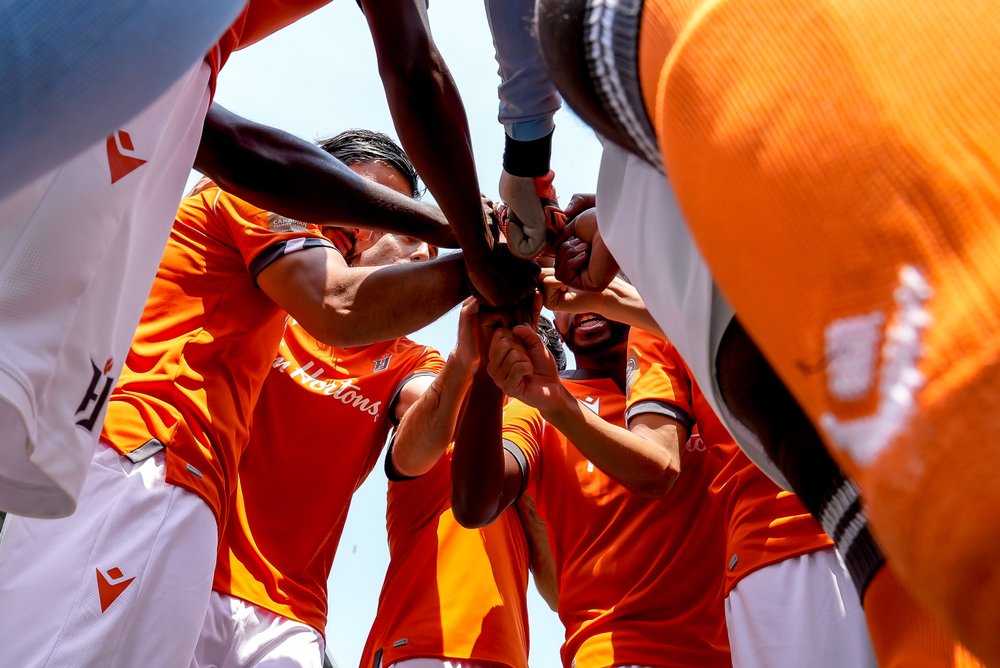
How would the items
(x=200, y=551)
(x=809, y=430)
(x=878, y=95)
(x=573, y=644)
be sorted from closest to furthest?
(x=878, y=95)
(x=809, y=430)
(x=200, y=551)
(x=573, y=644)

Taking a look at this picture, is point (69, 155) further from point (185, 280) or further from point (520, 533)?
point (520, 533)

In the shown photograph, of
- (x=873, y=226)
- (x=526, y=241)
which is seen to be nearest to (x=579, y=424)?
(x=526, y=241)

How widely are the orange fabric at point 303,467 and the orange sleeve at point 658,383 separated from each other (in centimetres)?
75

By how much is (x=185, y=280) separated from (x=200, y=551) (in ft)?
2.24

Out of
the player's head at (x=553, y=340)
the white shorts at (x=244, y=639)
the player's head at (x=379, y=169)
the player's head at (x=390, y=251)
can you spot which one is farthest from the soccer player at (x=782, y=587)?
the player's head at (x=553, y=340)

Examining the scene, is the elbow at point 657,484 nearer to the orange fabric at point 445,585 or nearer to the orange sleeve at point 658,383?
the orange sleeve at point 658,383

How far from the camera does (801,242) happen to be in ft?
1.76

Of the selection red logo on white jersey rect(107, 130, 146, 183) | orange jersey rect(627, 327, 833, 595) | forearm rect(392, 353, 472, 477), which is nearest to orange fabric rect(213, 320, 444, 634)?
forearm rect(392, 353, 472, 477)

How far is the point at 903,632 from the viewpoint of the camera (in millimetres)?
793

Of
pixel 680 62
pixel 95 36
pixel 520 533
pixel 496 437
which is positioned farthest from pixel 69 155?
pixel 520 533

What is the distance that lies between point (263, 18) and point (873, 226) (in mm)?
1277

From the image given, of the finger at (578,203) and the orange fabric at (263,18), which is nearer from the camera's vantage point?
the orange fabric at (263,18)

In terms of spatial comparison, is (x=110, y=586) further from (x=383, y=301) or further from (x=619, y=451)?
(x=619, y=451)

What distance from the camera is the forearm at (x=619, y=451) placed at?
8.29ft
